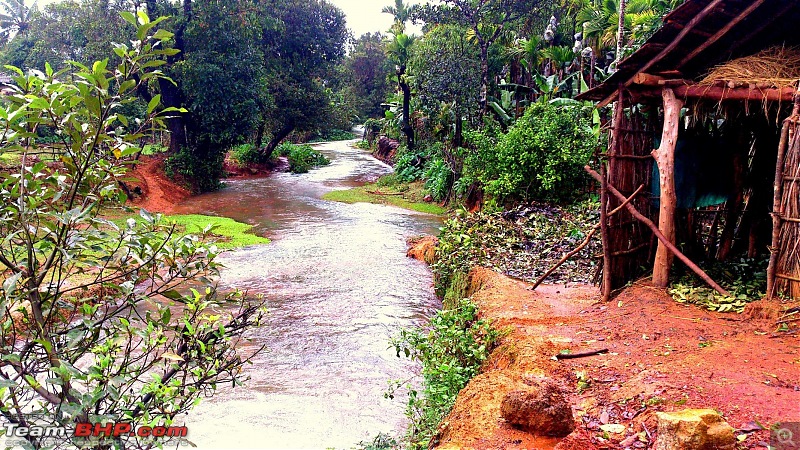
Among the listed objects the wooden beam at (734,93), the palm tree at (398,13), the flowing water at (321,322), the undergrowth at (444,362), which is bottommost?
the flowing water at (321,322)

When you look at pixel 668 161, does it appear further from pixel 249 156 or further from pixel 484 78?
pixel 249 156

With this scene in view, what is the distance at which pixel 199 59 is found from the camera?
65.6 ft

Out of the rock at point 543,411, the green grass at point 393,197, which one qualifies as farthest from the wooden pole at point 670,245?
the green grass at point 393,197

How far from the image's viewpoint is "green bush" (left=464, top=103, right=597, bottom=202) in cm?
1292

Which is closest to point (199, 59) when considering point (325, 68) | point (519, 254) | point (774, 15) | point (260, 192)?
point (260, 192)

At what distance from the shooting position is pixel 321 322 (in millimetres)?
9070

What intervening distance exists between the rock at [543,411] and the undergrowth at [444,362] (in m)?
0.95

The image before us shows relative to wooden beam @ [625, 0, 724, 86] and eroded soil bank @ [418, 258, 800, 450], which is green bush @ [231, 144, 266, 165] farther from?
wooden beam @ [625, 0, 724, 86]

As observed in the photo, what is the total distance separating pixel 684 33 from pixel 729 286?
2.95 metres

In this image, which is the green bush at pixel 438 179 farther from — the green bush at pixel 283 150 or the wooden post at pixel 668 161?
the green bush at pixel 283 150

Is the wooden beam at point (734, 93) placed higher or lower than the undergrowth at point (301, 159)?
higher

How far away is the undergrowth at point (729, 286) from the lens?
20.3 ft

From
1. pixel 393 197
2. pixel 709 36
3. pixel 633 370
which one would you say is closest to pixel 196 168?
pixel 393 197

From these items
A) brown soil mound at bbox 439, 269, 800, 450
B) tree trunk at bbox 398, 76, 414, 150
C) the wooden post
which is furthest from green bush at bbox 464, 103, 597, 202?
tree trunk at bbox 398, 76, 414, 150
